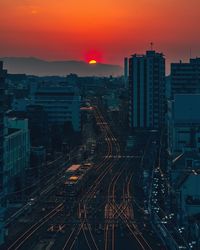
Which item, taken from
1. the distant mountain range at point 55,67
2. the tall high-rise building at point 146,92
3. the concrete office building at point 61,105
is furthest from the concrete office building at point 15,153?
the distant mountain range at point 55,67

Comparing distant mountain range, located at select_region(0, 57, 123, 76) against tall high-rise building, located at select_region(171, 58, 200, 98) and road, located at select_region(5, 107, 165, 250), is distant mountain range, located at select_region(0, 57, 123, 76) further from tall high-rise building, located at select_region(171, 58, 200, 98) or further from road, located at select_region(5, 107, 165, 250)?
road, located at select_region(5, 107, 165, 250)

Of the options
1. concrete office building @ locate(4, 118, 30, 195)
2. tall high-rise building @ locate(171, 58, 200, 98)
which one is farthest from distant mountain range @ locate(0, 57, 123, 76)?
concrete office building @ locate(4, 118, 30, 195)

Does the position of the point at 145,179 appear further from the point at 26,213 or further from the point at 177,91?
the point at 177,91

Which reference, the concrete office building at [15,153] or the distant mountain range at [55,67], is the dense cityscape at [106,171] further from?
the distant mountain range at [55,67]

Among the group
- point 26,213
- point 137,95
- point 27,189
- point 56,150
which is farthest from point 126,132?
point 26,213

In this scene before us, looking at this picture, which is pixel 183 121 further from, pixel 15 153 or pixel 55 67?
pixel 55 67
